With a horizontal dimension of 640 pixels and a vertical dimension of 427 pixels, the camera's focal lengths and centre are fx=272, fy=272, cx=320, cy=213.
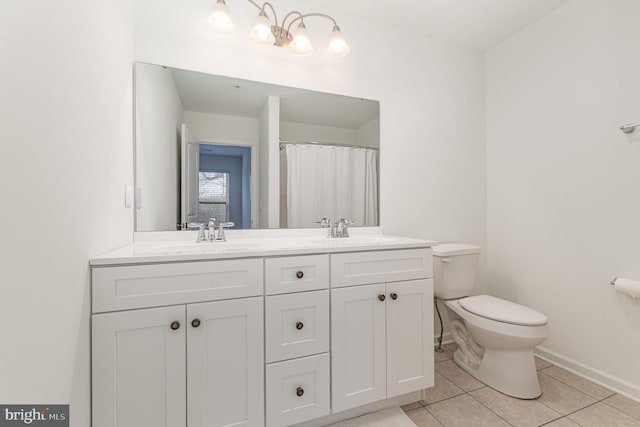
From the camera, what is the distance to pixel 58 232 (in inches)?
27.7

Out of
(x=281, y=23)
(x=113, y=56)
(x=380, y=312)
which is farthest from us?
(x=281, y=23)

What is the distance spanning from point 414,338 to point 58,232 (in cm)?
148

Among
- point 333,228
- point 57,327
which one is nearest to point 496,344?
point 333,228

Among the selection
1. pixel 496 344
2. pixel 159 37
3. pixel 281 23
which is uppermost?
pixel 281 23

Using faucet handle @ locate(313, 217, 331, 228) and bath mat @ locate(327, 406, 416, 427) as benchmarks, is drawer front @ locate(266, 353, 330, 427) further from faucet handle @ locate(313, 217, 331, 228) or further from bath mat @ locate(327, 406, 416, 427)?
faucet handle @ locate(313, 217, 331, 228)

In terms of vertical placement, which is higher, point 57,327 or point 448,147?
point 448,147

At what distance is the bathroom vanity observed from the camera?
0.95 metres

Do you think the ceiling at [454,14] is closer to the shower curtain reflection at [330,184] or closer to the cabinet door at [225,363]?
the shower curtain reflection at [330,184]

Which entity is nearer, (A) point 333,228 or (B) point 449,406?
(B) point 449,406

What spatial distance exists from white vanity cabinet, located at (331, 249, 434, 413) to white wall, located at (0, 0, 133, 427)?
2.96 feet

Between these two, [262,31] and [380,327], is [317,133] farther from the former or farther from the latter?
[380,327]

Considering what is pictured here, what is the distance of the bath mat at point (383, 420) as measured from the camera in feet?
4.30

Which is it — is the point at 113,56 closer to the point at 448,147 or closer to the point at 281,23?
the point at 281,23

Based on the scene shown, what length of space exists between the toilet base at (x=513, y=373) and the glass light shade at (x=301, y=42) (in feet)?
6.90
